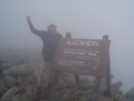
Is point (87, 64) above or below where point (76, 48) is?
below

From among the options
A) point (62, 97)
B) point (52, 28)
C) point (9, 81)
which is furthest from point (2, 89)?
point (52, 28)

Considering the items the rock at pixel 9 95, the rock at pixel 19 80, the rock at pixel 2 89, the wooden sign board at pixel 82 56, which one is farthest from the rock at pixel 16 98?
the wooden sign board at pixel 82 56

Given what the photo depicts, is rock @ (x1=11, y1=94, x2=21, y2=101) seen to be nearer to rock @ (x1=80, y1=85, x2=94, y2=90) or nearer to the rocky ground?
the rocky ground

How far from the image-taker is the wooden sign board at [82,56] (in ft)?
19.7

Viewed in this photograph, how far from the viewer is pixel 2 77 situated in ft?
36.4

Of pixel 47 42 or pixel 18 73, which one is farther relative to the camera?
pixel 18 73

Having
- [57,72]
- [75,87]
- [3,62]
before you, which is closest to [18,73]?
[3,62]

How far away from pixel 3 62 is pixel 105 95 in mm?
9402

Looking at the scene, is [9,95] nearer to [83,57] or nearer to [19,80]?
[19,80]

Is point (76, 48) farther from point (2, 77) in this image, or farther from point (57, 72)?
point (2, 77)

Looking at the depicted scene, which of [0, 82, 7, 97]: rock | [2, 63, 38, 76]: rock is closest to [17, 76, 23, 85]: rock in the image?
[2, 63, 38, 76]: rock

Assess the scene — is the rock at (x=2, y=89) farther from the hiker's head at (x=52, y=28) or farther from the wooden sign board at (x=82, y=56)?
the hiker's head at (x=52, y=28)

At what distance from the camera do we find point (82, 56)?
6.50 meters

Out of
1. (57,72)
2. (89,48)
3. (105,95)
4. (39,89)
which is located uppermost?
(89,48)
